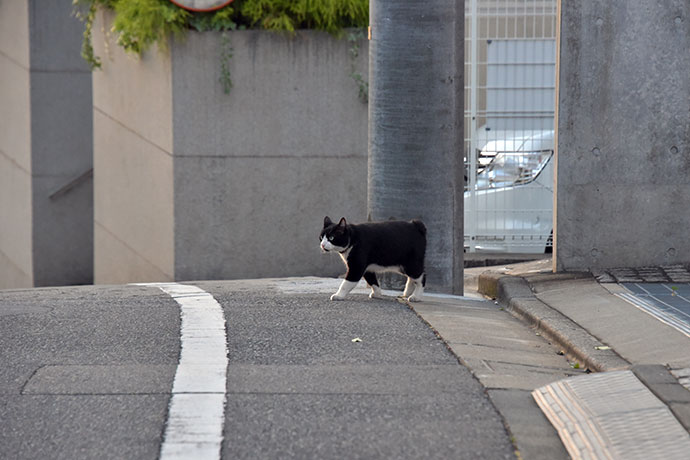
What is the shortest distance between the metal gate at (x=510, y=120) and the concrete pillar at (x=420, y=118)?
3350mm

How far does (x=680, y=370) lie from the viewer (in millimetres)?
5199

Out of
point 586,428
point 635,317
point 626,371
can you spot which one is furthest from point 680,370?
point 635,317

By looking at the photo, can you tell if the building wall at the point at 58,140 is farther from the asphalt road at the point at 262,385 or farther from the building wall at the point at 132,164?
the asphalt road at the point at 262,385

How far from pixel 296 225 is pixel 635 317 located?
5.49 meters

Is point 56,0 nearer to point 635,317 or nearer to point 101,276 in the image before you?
point 101,276

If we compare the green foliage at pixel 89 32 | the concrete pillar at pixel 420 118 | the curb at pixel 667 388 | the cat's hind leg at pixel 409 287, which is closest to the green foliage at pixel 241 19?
the green foliage at pixel 89 32

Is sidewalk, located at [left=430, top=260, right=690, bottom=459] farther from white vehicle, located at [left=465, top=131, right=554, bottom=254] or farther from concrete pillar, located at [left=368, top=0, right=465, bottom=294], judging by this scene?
white vehicle, located at [left=465, top=131, right=554, bottom=254]

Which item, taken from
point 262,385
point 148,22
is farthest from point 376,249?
point 148,22

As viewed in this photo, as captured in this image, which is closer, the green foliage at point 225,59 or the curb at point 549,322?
the curb at point 549,322

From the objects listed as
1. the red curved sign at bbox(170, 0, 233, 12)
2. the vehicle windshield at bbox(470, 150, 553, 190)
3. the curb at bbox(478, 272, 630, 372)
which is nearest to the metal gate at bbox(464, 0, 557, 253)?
the vehicle windshield at bbox(470, 150, 553, 190)

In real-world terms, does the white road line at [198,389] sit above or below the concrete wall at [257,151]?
below

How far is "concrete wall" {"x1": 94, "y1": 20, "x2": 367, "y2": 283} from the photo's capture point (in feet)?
37.5

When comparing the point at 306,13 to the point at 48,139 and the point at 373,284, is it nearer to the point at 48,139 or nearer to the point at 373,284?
the point at 373,284

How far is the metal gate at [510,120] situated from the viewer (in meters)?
11.9
